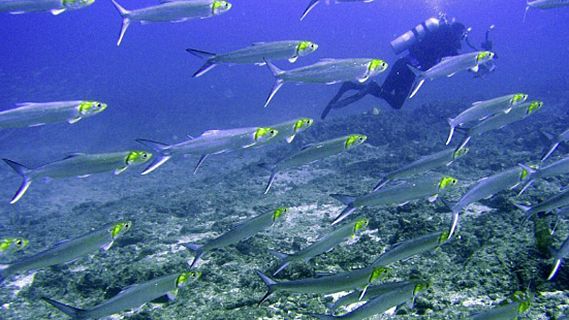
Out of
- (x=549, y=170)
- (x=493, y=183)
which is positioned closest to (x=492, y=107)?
(x=549, y=170)

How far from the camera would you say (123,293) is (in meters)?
3.42

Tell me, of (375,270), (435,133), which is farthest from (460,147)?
(435,133)

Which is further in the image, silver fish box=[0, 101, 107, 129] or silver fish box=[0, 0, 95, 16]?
silver fish box=[0, 0, 95, 16]

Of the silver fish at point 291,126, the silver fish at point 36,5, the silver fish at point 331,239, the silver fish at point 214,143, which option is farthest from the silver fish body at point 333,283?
the silver fish at point 36,5

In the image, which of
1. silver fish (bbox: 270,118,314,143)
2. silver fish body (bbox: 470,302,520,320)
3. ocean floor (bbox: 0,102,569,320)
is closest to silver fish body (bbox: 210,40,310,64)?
silver fish (bbox: 270,118,314,143)

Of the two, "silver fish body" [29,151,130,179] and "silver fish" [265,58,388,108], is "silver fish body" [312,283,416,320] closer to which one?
"silver fish body" [29,151,130,179]

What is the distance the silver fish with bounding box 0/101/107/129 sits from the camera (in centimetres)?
477

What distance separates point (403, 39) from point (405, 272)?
11425 millimetres

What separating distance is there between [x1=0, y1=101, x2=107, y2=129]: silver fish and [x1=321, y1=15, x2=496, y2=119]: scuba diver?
35.3ft

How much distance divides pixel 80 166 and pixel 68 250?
1.03 meters

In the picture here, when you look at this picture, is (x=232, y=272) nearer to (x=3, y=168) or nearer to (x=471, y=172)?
(x=471, y=172)

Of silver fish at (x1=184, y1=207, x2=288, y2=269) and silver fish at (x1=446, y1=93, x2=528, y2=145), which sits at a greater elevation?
A: silver fish at (x1=446, y1=93, x2=528, y2=145)

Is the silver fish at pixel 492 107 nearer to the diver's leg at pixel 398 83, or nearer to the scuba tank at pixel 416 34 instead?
the diver's leg at pixel 398 83

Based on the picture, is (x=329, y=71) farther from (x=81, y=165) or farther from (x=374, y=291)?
(x=81, y=165)
